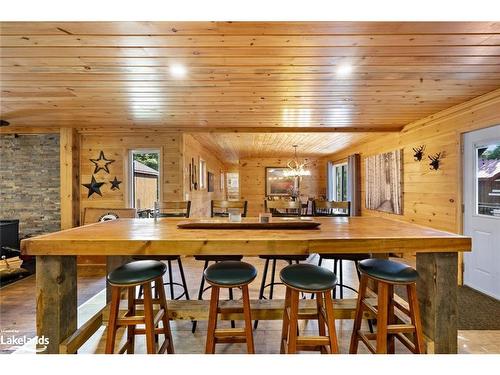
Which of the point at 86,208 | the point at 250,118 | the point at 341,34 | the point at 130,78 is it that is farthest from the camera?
the point at 86,208

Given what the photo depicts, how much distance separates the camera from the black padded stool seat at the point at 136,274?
5.12 ft

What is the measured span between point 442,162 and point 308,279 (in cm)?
333

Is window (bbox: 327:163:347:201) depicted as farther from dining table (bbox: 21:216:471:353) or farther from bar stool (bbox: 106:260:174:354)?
bar stool (bbox: 106:260:174:354)

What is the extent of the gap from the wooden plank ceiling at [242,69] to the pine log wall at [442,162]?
21cm

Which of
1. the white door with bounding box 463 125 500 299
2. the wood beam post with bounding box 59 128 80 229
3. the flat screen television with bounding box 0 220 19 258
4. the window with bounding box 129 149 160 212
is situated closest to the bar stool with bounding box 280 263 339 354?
the white door with bounding box 463 125 500 299

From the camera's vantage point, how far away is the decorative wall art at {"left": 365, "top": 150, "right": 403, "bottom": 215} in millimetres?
4723

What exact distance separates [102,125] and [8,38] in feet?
8.46

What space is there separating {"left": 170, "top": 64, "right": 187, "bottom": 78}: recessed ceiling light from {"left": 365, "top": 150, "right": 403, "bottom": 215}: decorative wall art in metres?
4.04

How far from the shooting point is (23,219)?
4461 millimetres

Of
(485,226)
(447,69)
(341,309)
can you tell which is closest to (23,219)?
(341,309)

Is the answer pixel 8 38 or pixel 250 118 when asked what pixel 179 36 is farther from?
pixel 250 118

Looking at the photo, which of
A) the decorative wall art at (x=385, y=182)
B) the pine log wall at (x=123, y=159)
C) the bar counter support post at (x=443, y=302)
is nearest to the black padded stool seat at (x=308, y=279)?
the bar counter support post at (x=443, y=302)

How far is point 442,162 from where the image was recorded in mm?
3688

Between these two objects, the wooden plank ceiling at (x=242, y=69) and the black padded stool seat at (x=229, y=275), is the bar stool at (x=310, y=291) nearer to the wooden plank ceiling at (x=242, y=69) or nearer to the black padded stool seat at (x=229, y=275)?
the black padded stool seat at (x=229, y=275)
